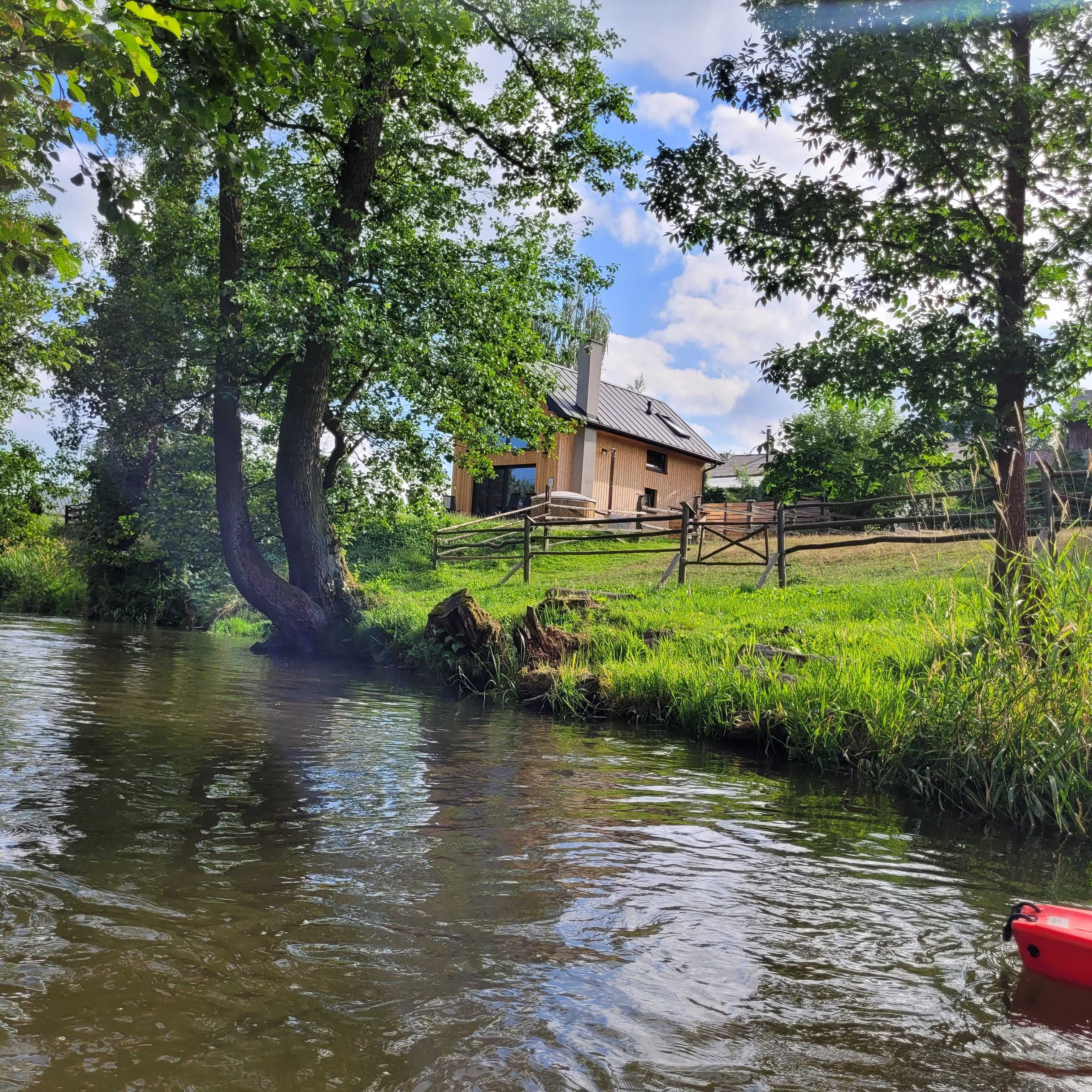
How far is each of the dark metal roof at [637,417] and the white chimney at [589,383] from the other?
0.25m

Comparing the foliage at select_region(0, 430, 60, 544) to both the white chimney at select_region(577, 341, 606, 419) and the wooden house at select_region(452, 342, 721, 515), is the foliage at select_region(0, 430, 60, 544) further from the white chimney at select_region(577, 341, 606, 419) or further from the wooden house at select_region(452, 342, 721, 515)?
the white chimney at select_region(577, 341, 606, 419)

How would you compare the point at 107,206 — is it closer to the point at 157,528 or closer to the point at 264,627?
the point at 264,627

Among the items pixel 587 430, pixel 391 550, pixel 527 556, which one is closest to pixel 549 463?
pixel 587 430

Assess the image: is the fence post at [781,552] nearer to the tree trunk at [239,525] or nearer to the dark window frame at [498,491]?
the tree trunk at [239,525]

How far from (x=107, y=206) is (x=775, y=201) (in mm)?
5713

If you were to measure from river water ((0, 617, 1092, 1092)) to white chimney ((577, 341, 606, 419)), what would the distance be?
27.7 meters

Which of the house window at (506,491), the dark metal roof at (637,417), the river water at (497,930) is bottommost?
the river water at (497,930)

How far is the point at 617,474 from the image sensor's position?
35344 mm

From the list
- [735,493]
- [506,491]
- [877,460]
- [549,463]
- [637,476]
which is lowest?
[877,460]

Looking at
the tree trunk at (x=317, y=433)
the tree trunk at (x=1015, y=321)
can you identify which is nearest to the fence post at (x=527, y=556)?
the tree trunk at (x=317, y=433)

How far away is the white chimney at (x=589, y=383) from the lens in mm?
33281

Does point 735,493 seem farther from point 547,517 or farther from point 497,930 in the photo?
point 497,930

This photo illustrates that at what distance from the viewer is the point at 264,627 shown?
63.2 ft

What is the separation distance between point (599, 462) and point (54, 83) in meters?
30.2
